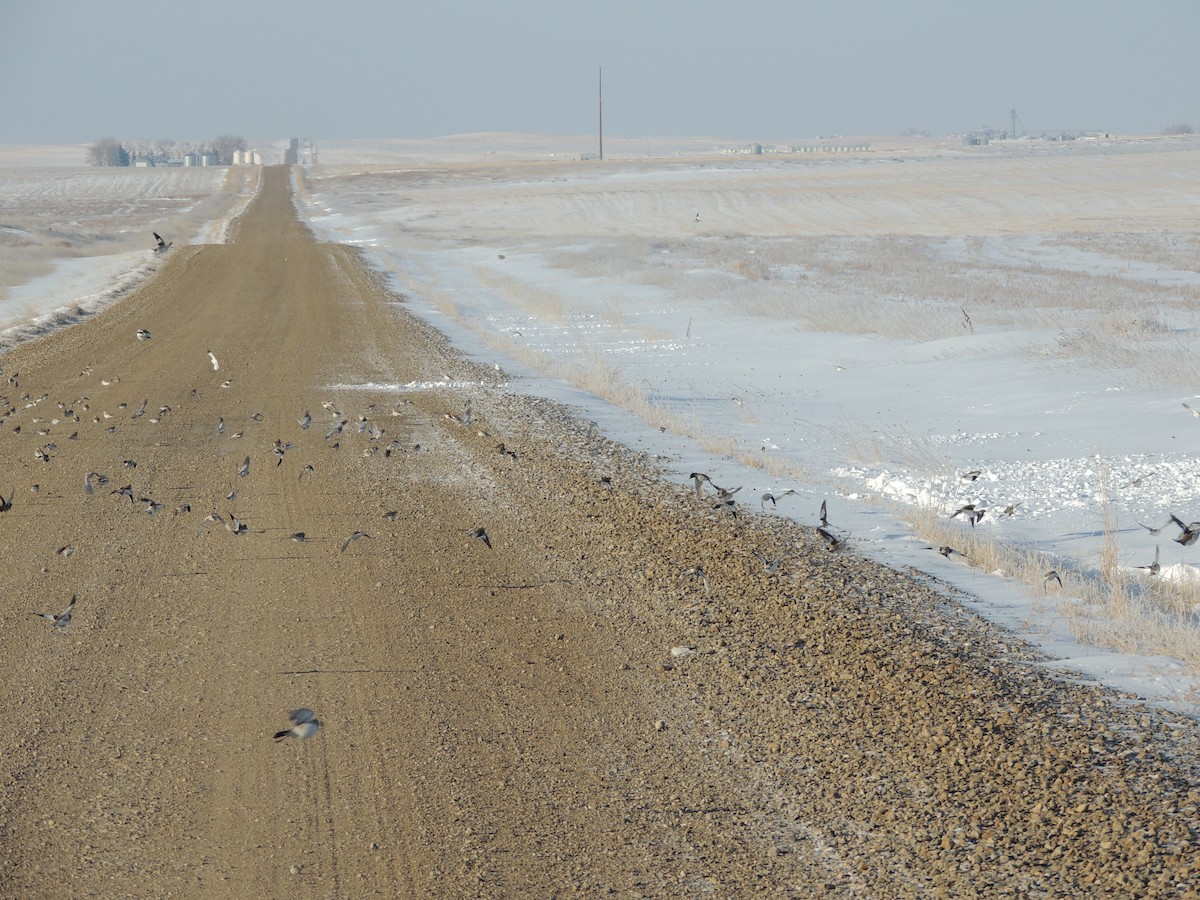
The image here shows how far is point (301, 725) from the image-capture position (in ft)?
16.3

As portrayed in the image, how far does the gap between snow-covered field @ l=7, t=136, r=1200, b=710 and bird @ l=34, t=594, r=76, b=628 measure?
4.63 metres

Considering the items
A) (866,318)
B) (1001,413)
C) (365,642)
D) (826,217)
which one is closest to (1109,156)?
(826,217)

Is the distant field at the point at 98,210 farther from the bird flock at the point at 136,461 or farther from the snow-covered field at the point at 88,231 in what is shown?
the bird flock at the point at 136,461

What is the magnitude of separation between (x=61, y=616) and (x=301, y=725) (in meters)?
1.96

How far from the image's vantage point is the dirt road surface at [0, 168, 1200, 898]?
12.9ft

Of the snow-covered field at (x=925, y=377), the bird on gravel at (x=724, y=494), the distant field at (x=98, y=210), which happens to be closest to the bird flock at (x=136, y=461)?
the bird on gravel at (x=724, y=494)

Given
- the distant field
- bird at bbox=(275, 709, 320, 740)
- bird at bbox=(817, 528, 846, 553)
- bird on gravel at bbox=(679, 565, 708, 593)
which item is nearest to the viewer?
bird at bbox=(275, 709, 320, 740)

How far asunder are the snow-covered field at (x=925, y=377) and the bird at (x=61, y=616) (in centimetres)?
463

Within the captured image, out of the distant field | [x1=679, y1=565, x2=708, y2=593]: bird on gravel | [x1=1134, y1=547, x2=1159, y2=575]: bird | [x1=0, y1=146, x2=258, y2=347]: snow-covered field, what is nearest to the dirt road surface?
[x1=679, y1=565, x2=708, y2=593]: bird on gravel

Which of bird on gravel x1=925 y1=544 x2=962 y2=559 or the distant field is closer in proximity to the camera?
bird on gravel x1=925 y1=544 x2=962 y2=559

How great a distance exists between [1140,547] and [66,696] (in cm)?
660

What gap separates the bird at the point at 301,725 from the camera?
4887 mm

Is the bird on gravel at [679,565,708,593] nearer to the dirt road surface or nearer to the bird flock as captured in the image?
the dirt road surface

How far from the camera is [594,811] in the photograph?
4.28 metres
